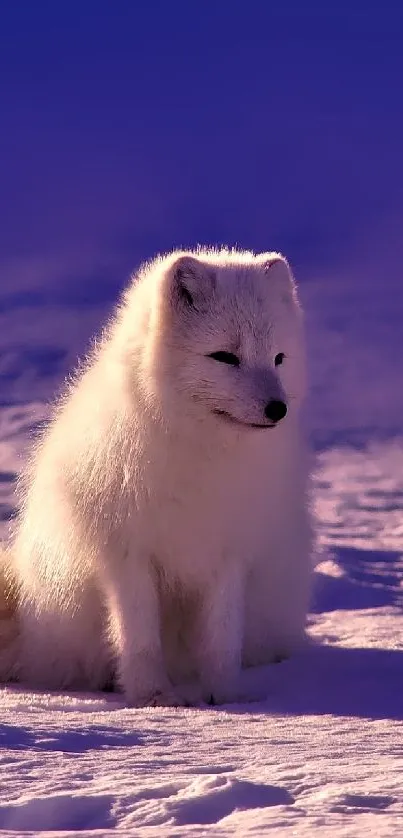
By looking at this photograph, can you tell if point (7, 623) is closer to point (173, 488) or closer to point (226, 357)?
point (173, 488)

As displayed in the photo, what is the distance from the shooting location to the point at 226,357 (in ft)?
12.5

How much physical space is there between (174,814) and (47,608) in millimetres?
2356

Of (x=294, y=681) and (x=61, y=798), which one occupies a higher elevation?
(x=294, y=681)

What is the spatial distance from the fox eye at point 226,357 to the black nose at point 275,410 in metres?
0.20

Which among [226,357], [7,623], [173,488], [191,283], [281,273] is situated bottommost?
[7,623]

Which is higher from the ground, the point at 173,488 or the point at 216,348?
the point at 216,348

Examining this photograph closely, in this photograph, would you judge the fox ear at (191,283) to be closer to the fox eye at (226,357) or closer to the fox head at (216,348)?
the fox head at (216,348)

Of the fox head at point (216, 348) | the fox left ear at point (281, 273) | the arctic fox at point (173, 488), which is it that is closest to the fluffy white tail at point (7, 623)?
the arctic fox at point (173, 488)

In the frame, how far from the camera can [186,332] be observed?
3.81m

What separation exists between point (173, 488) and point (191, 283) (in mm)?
692

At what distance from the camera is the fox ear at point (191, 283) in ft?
12.7

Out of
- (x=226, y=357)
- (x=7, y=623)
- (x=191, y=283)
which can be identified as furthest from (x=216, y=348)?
(x=7, y=623)

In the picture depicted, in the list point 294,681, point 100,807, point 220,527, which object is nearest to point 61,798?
point 100,807

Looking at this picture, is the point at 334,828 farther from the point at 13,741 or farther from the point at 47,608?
the point at 47,608
